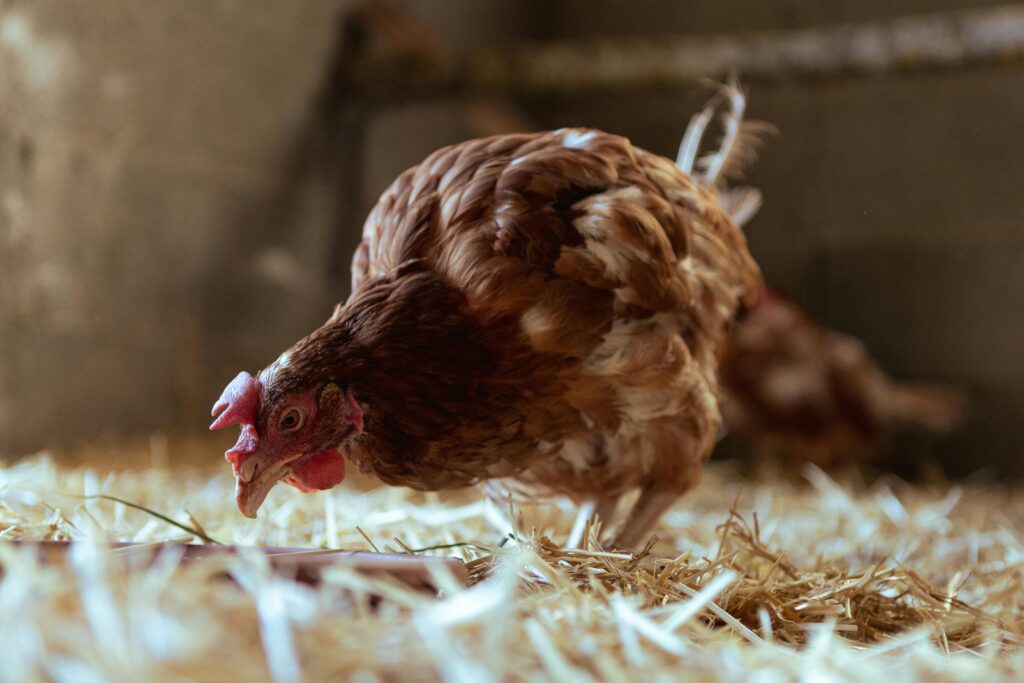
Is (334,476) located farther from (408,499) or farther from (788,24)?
(788,24)

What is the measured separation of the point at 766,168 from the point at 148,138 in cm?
317

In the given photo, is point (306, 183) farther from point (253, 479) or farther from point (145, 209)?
point (253, 479)

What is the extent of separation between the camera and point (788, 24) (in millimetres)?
5258

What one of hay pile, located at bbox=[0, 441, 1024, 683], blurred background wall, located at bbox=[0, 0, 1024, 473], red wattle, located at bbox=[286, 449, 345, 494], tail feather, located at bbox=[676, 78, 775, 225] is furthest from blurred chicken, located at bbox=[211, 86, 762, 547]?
blurred background wall, located at bbox=[0, 0, 1024, 473]

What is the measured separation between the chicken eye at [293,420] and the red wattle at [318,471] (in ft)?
0.27

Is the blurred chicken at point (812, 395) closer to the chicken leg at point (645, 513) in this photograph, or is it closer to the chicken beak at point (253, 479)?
the chicken leg at point (645, 513)

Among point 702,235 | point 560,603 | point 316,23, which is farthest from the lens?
point 316,23

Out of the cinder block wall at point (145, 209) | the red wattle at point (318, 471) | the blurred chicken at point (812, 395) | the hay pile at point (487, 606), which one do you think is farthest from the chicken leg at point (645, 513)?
the blurred chicken at point (812, 395)

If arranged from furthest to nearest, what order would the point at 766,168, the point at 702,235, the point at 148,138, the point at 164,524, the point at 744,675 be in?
the point at 766,168
the point at 148,138
the point at 702,235
the point at 164,524
the point at 744,675

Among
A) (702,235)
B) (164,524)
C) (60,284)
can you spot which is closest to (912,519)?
(702,235)

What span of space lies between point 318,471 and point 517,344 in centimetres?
44

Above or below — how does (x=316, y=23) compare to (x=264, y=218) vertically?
above

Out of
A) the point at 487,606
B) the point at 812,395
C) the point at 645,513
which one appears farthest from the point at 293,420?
the point at 812,395

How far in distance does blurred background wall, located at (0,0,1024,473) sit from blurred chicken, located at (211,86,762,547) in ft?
5.20
